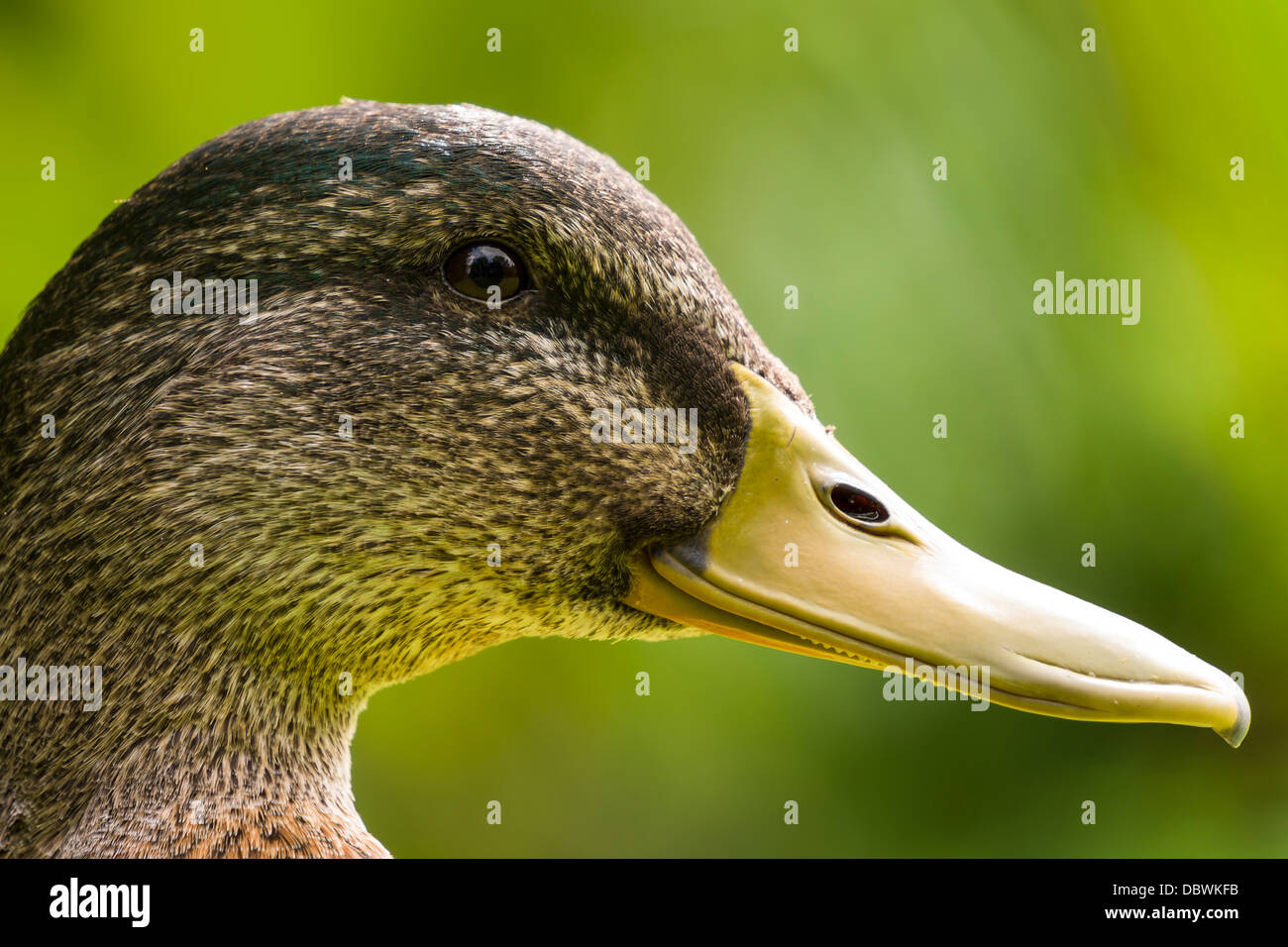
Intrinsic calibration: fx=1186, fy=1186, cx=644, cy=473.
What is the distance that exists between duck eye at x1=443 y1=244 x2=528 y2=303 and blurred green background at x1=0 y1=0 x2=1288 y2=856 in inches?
46.9

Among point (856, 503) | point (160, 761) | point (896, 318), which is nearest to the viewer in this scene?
point (160, 761)

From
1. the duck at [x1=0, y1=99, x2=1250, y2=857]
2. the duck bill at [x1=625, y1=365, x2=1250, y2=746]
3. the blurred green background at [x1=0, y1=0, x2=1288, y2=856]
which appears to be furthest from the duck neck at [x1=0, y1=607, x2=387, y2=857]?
the blurred green background at [x1=0, y1=0, x2=1288, y2=856]

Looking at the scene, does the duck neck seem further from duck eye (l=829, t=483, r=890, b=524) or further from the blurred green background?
the blurred green background

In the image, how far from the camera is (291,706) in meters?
1.60

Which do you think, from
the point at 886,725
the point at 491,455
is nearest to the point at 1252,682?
the point at 886,725

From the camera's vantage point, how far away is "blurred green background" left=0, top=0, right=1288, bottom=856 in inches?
110

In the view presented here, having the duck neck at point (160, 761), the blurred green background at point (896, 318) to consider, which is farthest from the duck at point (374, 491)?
the blurred green background at point (896, 318)

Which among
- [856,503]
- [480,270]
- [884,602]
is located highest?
[480,270]

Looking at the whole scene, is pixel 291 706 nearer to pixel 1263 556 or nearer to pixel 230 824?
pixel 230 824

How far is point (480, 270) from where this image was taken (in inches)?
61.9

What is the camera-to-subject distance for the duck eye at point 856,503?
1616 millimetres

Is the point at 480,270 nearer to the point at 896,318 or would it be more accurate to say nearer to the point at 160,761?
the point at 160,761

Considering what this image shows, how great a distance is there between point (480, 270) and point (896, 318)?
1.48 meters

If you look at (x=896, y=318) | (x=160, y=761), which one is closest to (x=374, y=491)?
(x=160, y=761)
